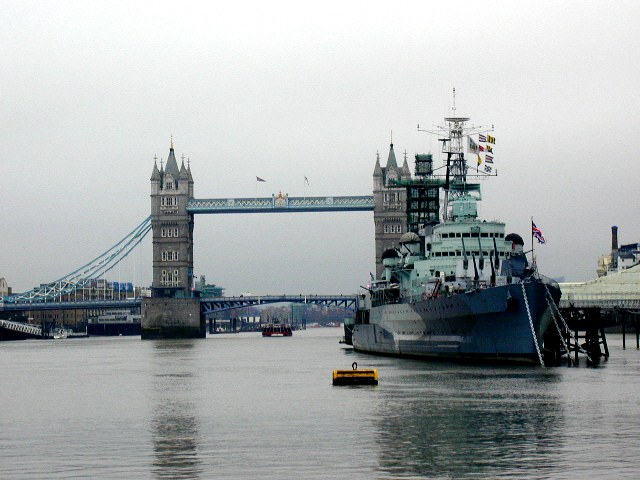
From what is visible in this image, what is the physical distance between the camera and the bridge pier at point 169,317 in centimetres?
13600

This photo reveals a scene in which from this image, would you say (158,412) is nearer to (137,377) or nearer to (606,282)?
(137,377)

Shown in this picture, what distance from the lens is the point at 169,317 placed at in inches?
5379

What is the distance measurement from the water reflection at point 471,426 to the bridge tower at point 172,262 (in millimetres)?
96751

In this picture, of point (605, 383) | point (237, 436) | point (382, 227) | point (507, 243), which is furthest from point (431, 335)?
point (382, 227)

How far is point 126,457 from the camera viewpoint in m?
23.9

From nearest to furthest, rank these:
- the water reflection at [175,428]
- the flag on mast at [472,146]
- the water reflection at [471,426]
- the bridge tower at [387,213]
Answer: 1. the water reflection at [471,426]
2. the water reflection at [175,428]
3. the flag on mast at [472,146]
4. the bridge tower at [387,213]

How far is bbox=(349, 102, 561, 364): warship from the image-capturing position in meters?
46.0

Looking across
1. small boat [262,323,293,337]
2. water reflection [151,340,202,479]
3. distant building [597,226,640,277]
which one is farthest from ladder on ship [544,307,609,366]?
small boat [262,323,293,337]

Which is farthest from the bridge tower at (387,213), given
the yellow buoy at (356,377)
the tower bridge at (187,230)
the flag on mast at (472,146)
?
the yellow buoy at (356,377)

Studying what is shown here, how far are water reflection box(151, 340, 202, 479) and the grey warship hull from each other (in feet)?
41.8

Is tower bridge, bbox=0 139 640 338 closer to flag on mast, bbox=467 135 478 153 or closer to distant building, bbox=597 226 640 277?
distant building, bbox=597 226 640 277

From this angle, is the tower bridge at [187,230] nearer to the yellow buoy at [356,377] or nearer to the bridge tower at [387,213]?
the bridge tower at [387,213]

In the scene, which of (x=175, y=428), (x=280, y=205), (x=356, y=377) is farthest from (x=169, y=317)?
(x=175, y=428)

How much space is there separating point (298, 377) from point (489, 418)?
2039 cm
